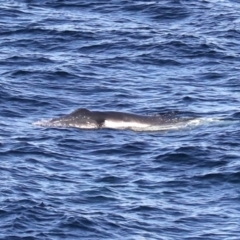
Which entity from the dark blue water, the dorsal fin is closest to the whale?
the dorsal fin

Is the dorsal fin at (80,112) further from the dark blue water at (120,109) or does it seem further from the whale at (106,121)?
the dark blue water at (120,109)

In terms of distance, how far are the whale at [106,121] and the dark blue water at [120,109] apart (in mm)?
421

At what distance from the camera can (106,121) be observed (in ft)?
131

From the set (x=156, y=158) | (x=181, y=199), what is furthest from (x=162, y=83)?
(x=181, y=199)

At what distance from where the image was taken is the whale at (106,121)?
39.7m

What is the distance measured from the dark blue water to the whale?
421 millimetres

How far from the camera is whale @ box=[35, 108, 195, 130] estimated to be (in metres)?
39.7

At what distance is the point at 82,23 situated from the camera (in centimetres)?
5597

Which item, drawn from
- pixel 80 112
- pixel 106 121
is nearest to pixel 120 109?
pixel 106 121

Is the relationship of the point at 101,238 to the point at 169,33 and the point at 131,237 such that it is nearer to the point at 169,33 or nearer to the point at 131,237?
the point at 131,237

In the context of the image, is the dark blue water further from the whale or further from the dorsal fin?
the dorsal fin

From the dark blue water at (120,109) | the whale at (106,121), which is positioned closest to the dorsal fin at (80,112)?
the whale at (106,121)

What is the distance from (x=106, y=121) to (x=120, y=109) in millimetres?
2611

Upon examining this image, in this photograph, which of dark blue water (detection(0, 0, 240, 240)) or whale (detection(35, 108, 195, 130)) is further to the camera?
whale (detection(35, 108, 195, 130))
